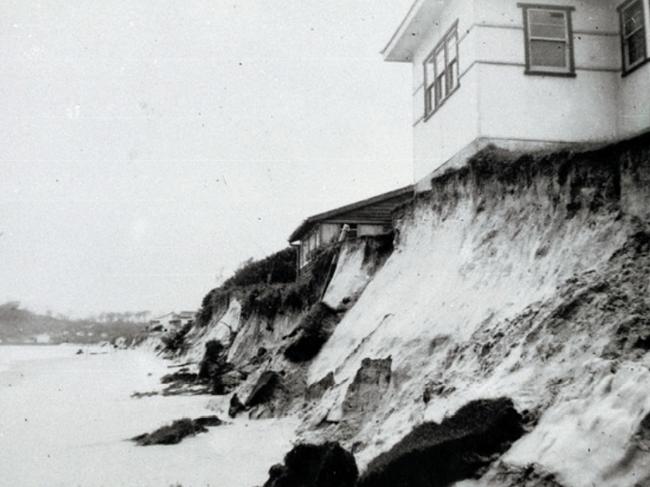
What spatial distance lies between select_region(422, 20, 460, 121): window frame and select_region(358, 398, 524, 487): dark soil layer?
826cm

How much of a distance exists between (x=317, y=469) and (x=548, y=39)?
9.71 metres

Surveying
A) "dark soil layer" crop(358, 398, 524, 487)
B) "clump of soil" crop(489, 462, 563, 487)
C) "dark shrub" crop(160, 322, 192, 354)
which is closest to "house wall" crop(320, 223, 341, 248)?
"dark soil layer" crop(358, 398, 524, 487)

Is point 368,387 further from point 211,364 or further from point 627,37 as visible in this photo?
point 211,364

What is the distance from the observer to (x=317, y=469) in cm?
688

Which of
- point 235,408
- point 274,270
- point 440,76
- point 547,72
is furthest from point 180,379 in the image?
point 274,270

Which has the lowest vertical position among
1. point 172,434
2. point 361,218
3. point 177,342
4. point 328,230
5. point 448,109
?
point 177,342

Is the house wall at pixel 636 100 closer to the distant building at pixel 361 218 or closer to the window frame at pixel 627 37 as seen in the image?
the window frame at pixel 627 37

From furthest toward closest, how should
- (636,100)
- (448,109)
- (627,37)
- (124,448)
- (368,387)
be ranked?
(448,109) → (627,37) → (636,100) → (124,448) → (368,387)

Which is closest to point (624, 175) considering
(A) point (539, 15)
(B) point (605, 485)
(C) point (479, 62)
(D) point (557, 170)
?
(D) point (557, 170)

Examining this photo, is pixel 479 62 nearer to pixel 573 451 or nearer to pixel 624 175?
pixel 624 175

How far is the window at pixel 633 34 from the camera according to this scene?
37.4ft

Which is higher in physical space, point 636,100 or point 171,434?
point 636,100

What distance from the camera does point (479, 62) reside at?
39.3 feet

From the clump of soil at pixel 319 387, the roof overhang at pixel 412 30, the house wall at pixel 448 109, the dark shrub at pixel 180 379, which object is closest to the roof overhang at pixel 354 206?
the dark shrub at pixel 180 379
